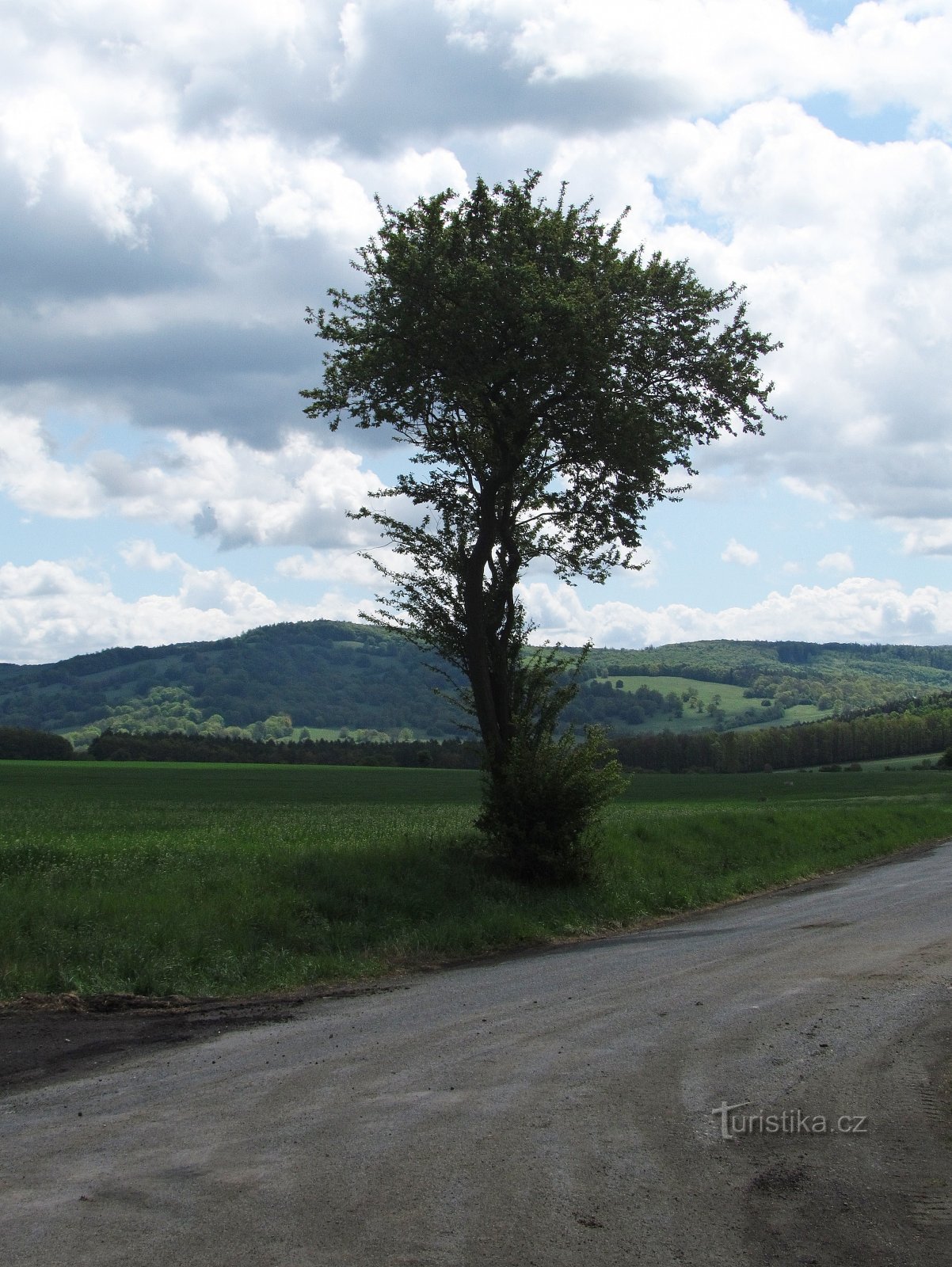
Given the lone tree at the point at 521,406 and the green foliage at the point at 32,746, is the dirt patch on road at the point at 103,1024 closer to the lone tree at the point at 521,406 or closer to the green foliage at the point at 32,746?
the lone tree at the point at 521,406

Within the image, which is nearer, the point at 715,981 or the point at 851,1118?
the point at 851,1118

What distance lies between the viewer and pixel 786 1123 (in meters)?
6.72

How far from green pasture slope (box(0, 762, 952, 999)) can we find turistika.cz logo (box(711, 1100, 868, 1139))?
25.9 feet

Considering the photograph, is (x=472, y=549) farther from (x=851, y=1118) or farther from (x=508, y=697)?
(x=851, y=1118)

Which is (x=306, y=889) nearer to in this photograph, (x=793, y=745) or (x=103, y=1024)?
(x=103, y=1024)

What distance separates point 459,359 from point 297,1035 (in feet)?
48.9

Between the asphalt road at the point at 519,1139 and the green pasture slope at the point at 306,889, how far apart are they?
335 cm

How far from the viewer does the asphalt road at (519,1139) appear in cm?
513

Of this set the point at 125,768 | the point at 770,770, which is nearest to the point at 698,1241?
the point at 125,768

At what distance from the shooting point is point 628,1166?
5938 mm

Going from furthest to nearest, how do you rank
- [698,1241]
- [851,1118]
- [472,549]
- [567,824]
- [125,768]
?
[125,768] < [472,549] < [567,824] < [851,1118] < [698,1241]

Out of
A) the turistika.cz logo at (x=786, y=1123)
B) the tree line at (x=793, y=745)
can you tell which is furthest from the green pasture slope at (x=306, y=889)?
the tree line at (x=793, y=745)

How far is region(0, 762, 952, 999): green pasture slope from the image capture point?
1371cm

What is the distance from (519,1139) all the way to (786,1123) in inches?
67.2
